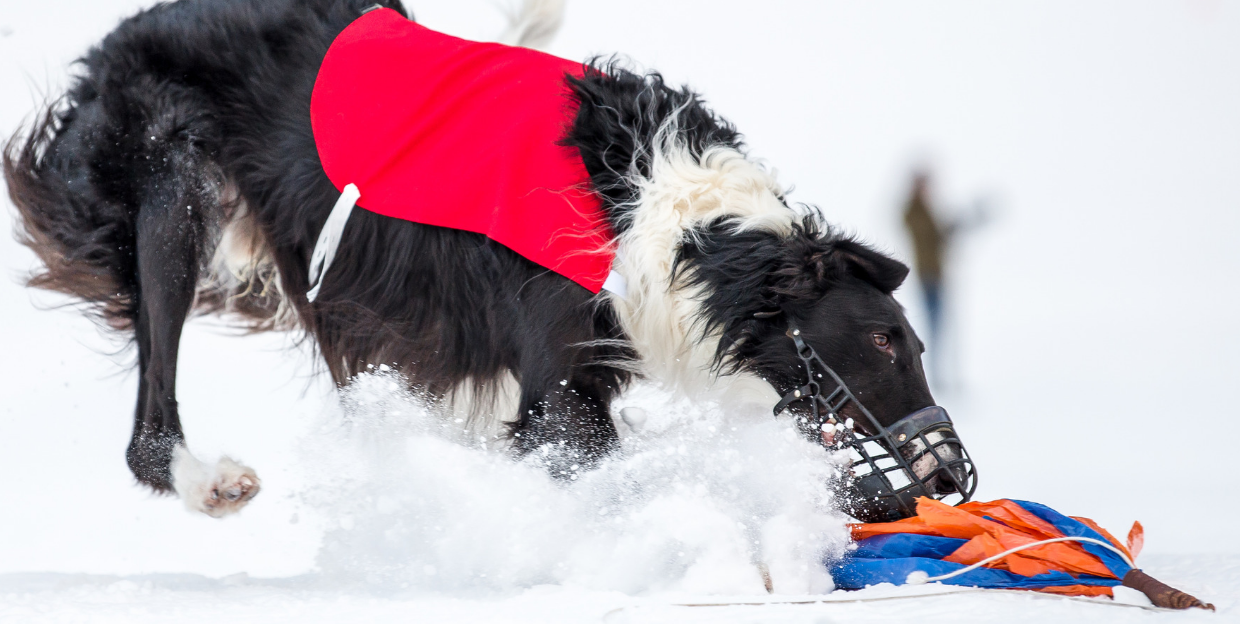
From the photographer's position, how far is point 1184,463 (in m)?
4.06

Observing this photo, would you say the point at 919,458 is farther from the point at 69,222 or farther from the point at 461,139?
the point at 69,222

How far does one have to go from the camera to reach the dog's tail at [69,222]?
329 cm

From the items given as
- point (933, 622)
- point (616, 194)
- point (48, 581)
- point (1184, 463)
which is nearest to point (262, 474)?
point (48, 581)

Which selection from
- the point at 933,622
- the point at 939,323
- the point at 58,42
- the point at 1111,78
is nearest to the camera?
the point at 933,622

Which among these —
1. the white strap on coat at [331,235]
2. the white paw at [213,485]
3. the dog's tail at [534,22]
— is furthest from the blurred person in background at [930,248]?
the white paw at [213,485]

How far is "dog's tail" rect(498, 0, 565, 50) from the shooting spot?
3.65 m

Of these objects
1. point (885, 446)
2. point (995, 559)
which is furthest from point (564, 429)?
point (995, 559)

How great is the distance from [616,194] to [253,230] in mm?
1298

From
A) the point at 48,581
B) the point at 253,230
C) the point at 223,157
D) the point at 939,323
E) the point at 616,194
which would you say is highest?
the point at 616,194

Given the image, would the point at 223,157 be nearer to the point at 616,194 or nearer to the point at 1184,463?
the point at 616,194

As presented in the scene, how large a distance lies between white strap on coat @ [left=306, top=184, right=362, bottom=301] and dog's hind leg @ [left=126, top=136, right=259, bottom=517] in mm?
447

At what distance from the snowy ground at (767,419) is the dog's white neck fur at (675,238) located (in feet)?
0.51

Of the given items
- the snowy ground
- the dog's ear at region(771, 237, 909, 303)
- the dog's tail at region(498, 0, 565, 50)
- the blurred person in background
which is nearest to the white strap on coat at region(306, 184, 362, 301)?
the snowy ground

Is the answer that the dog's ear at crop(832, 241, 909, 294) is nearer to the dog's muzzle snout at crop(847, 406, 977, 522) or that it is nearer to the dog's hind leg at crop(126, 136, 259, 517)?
the dog's muzzle snout at crop(847, 406, 977, 522)
